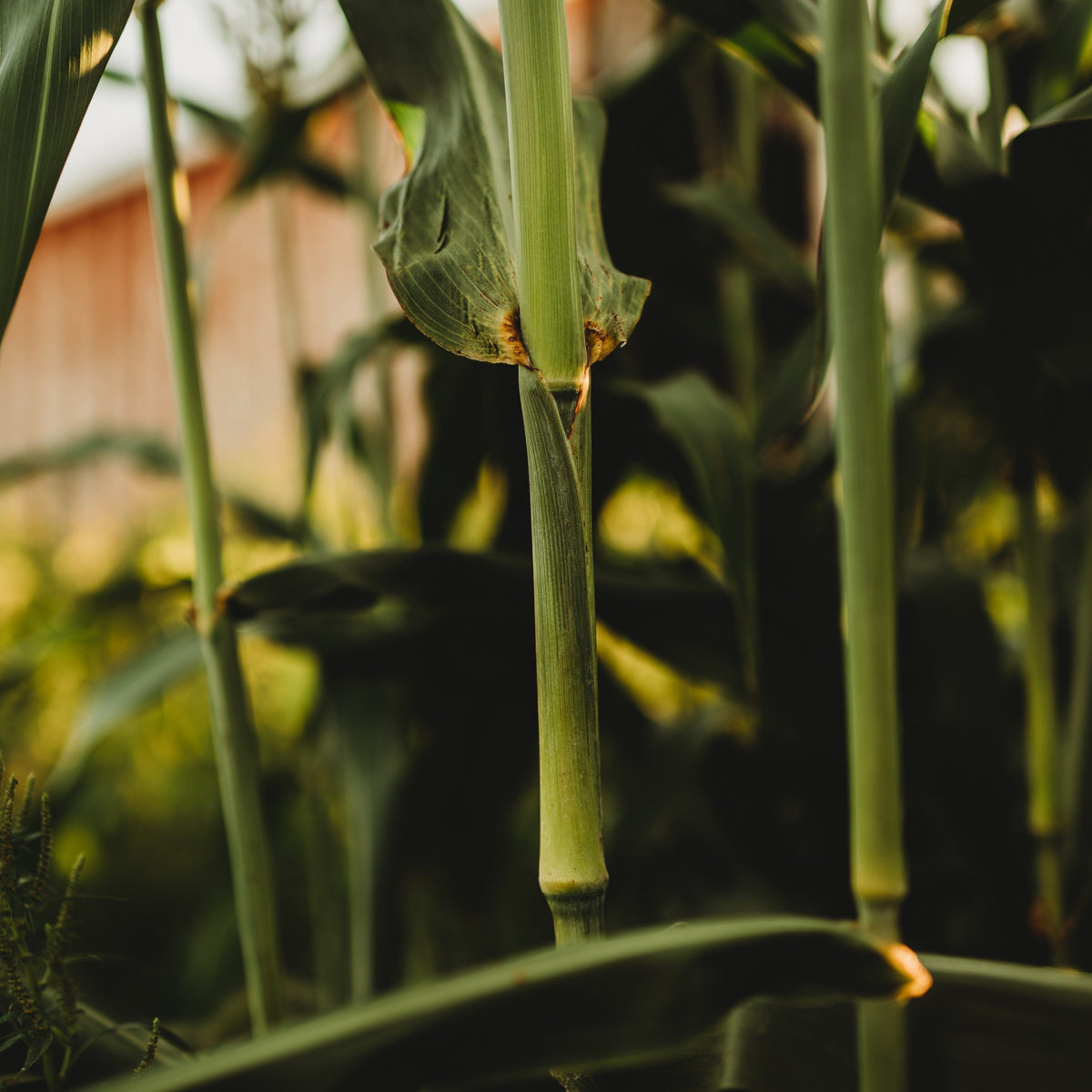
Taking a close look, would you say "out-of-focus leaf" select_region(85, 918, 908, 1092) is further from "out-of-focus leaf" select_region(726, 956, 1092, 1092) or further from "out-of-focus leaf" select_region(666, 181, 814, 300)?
"out-of-focus leaf" select_region(666, 181, 814, 300)

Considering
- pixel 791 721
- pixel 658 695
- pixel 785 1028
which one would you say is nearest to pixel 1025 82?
pixel 791 721

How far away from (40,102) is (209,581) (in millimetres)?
177

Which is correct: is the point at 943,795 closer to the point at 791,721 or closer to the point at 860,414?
the point at 791,721

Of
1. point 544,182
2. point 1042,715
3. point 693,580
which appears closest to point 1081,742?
point 1042,715

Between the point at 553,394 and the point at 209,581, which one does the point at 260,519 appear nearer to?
the point at 209,581

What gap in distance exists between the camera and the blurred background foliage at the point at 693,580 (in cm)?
36

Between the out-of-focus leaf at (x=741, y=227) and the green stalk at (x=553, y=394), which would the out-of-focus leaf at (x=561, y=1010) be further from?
the out-of-focus leaf at (x=741, y=227)

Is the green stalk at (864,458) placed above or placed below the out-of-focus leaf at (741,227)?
below

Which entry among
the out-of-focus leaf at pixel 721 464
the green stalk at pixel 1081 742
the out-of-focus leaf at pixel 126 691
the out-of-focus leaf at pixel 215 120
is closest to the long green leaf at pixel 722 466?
the out-of-focus leaf at pixel 721 464

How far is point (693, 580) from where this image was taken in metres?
0.52

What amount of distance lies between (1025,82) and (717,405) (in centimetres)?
30

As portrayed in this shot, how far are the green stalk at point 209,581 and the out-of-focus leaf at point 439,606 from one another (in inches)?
0.7

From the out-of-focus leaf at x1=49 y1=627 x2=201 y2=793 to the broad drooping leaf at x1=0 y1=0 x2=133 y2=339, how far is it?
0.34 metres

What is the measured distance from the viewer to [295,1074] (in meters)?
0.14
